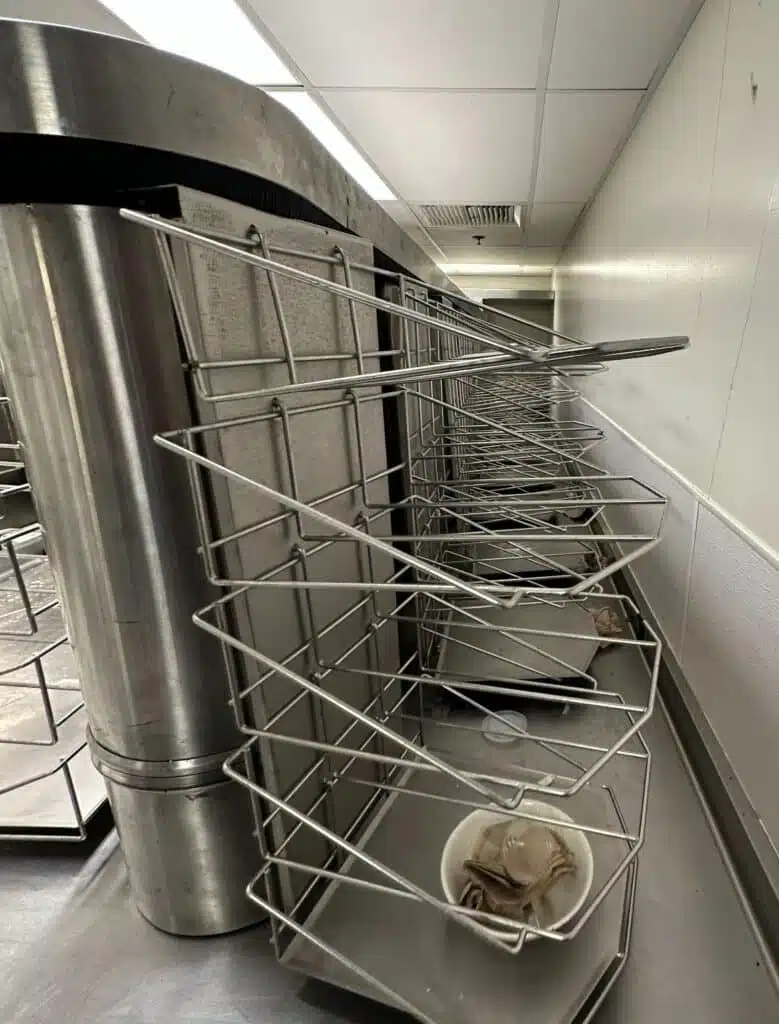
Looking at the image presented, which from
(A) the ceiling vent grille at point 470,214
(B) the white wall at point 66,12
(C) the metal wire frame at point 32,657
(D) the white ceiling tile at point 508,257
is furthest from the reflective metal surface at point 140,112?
(D) the white ceiling tile at point 508,257

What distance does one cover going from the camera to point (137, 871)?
49cm

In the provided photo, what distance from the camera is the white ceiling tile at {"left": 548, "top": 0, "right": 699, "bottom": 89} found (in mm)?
1008

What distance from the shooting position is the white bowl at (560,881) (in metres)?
0.44

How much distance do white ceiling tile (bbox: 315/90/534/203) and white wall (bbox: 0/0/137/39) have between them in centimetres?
53

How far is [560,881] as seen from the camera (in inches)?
18.2

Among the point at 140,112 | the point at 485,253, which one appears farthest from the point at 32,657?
the point at 485,253

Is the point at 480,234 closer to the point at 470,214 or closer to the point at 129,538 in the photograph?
the point at 470,214

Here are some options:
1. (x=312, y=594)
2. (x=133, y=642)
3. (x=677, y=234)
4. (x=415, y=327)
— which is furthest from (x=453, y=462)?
(x=133, y=642)

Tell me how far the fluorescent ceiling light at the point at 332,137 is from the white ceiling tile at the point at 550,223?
2.48 feet

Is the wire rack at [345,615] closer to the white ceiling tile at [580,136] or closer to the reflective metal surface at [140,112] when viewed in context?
the reflective metal surface at [140,112]

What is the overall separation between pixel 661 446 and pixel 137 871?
102cm

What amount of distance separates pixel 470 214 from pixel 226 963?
290cm

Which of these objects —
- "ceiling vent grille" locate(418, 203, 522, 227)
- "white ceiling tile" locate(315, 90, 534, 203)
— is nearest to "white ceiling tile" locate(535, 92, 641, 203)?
"white ceiling tile" locate(315, 90, 534, 203)

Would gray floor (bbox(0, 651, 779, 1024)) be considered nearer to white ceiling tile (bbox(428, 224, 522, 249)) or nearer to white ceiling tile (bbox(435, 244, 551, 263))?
white ceiling tile (bbox(428, 224, 522, 249))
